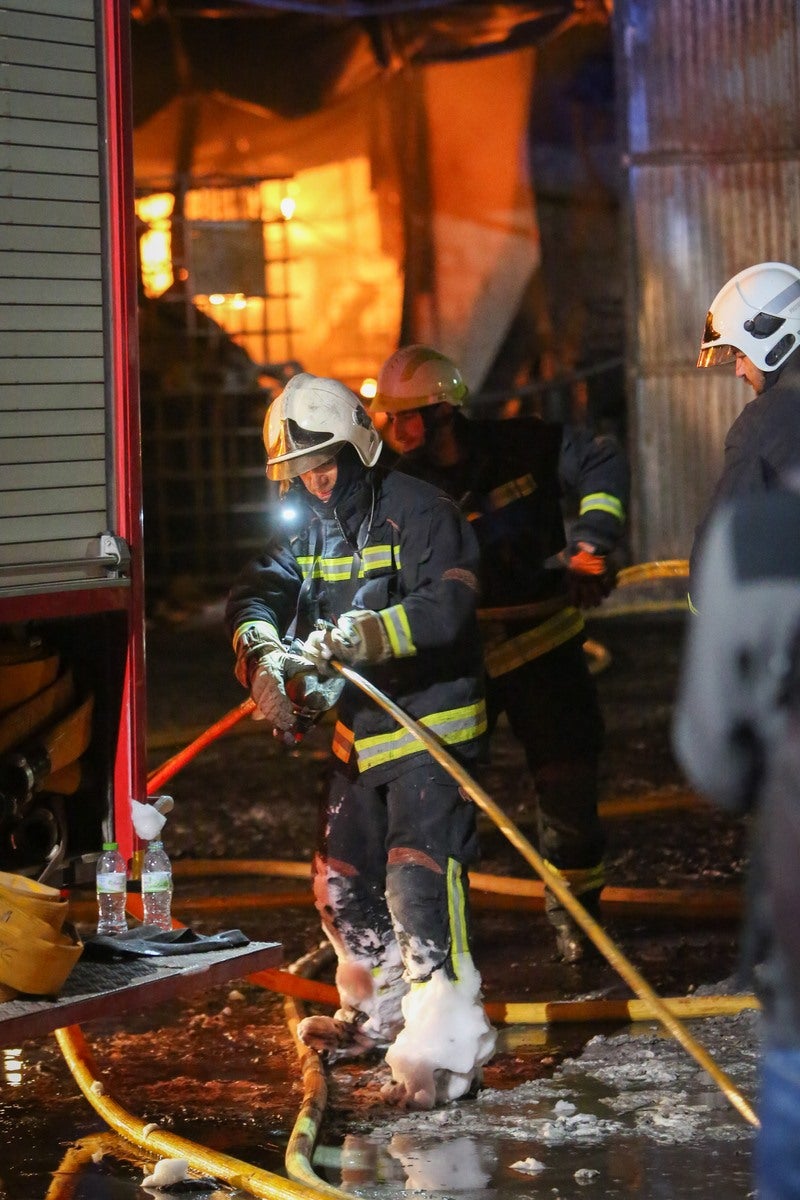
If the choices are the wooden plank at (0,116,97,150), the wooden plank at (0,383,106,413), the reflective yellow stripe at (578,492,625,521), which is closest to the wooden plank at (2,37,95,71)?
the wooden plank at (0,116,97,150)

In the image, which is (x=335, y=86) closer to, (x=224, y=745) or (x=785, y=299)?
(x=224, y=745)

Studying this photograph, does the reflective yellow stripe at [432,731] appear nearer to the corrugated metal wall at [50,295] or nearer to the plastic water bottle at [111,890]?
the plastic water bottle at [111,890]

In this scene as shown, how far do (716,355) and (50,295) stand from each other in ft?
6.62

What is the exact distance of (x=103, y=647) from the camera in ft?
15.7

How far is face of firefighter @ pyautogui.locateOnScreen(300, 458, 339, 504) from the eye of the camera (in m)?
4.93

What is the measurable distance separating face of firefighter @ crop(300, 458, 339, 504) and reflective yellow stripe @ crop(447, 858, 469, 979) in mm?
1089

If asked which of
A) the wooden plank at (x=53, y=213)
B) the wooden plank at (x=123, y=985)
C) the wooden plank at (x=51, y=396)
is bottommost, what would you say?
the wooden plank at (x=123, y=985)

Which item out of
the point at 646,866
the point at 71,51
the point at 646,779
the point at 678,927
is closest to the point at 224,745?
the point at 646,779

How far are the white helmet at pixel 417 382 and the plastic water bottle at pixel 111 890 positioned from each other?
1881mm

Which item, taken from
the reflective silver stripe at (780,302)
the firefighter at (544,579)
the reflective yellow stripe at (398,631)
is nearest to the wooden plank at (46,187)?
the reflective yellow stripe at (398,631)

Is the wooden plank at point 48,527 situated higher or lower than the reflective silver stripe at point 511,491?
lower

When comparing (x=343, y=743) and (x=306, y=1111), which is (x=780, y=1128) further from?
(x=343, y=743)

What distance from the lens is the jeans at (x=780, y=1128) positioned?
2.34 metres

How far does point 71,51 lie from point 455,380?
194 centimetres
